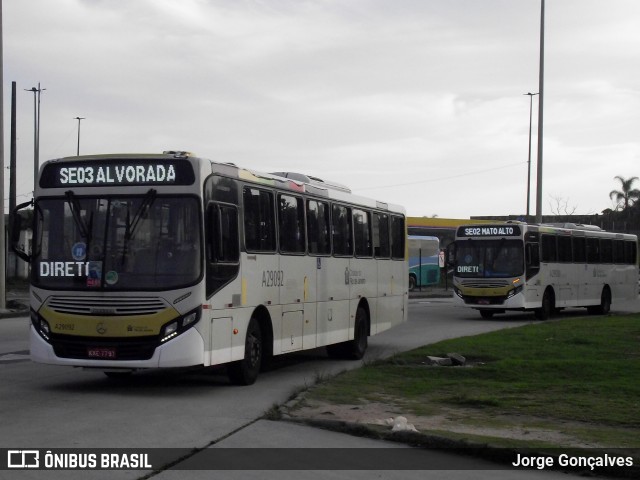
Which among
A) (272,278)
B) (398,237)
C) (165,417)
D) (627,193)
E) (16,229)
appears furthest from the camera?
(627,193)

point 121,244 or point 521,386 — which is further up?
point 121,244

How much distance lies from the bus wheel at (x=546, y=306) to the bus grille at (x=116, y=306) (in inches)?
866

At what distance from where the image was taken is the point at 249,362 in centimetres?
1459

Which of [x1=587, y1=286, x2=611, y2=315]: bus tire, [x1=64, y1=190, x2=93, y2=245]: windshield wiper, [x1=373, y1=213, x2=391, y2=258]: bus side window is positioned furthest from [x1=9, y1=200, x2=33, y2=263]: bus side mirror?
[x1=587, y1=286, x2=611, y2=315]: bus tire

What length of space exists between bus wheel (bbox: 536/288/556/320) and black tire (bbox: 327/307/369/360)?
46.2 feet

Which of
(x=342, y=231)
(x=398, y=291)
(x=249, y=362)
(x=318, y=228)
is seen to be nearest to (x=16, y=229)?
(x=249, y=362)

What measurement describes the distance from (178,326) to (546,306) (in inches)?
883

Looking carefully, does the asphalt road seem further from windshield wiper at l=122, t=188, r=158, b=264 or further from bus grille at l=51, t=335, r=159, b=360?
windshield wiper at l=122, t=188, r=158, b=264

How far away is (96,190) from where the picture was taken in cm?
1332

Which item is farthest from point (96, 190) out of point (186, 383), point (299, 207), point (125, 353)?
point (299, 207)

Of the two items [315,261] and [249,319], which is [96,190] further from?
[315,261]

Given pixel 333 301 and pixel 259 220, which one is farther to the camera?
pixel 333 301

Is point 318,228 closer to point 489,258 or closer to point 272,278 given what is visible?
point 272,278

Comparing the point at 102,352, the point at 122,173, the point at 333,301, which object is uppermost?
the point at 122,173
